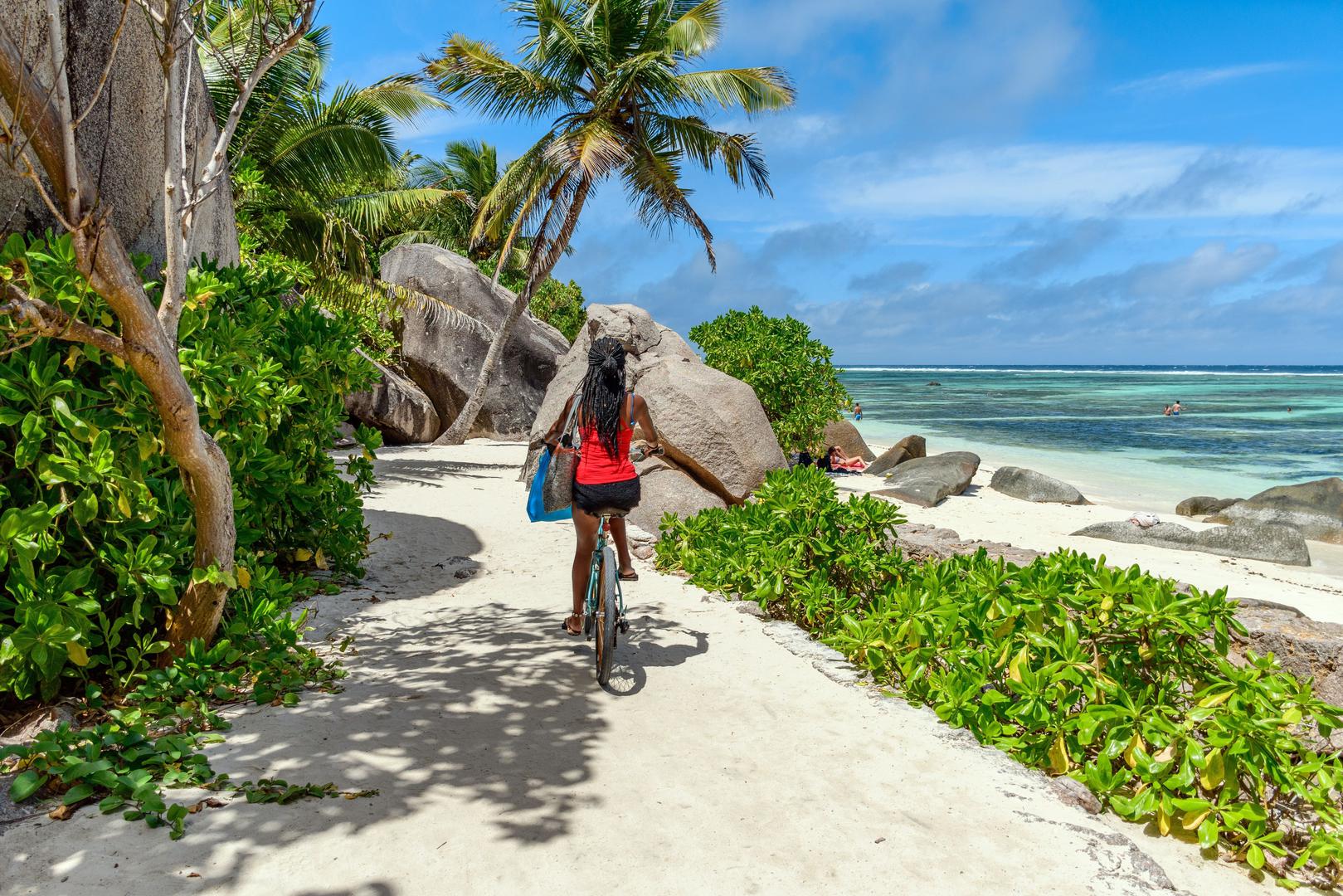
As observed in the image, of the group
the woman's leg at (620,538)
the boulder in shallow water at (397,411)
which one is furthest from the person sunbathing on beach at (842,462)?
the woman's leg at (620,538)

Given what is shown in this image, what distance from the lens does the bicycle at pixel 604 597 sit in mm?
4914

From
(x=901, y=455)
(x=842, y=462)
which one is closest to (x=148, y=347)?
(x=842, y=462)

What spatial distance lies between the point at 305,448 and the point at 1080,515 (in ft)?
43.9

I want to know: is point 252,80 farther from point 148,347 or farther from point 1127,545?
point 1127,545

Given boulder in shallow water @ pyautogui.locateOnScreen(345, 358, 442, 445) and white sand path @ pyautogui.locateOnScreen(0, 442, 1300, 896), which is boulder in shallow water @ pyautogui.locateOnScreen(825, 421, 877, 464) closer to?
boulder in shallow water @ pyautogui.locateOnScreen(345, 358, 442, 445)

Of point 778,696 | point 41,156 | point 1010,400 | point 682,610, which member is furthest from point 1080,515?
point 1010,400

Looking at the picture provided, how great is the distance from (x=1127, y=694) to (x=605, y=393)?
3251mm

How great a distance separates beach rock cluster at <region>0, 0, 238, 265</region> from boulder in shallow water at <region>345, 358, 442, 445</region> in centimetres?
1354

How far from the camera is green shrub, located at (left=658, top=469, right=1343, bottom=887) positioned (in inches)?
143

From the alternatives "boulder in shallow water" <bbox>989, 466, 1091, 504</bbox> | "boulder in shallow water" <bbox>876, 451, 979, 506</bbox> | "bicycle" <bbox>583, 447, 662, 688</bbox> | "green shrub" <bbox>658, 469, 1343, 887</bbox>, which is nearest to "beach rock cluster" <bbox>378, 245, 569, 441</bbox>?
"boulder in shallow water" <bbox>876, 451, 979, 506</bbox>

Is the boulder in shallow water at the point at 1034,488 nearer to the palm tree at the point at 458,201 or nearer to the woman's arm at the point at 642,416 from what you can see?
the woman's arm at the point at 642,416

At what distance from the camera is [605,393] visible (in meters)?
5.19

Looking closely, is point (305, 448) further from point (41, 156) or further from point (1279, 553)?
point (1279, 553)

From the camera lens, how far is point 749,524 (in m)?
7.55
